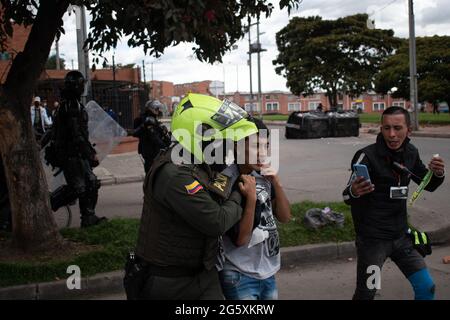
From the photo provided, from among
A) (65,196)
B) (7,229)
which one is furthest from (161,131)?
(7,229)

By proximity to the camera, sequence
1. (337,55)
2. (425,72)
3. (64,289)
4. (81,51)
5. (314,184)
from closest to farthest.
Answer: (64,289), (314,184), (81,51), (425,72), (337,55)

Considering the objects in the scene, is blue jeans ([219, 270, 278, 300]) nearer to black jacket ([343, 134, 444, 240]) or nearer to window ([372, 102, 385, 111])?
black jacket ([343, 134, 444, 240])

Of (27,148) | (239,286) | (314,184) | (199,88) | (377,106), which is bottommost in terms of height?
(314,184)

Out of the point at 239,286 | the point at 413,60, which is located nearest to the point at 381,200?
the point at 239,286

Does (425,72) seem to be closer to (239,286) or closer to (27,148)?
(27,148)

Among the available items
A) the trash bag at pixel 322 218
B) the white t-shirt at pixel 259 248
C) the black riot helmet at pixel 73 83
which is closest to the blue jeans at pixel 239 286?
the white t-shirt at pixel 259 248

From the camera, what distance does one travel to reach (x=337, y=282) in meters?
5.13

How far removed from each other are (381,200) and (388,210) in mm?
80

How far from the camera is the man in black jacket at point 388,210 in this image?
11.3 ft

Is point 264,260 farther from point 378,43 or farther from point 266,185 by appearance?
point 378,43

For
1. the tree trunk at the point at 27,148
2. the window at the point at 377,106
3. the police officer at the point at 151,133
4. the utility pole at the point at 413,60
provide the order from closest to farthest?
the tree trunk at the point at 27,148, the police officer at the point at 151,133, the utility pole at the point at 413,60, the window at the point at 377,106

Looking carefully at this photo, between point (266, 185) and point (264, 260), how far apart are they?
0.37 m

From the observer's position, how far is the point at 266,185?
2738 millimetres

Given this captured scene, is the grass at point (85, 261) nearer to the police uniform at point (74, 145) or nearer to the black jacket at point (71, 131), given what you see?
the police uniform at point (74, 145)
